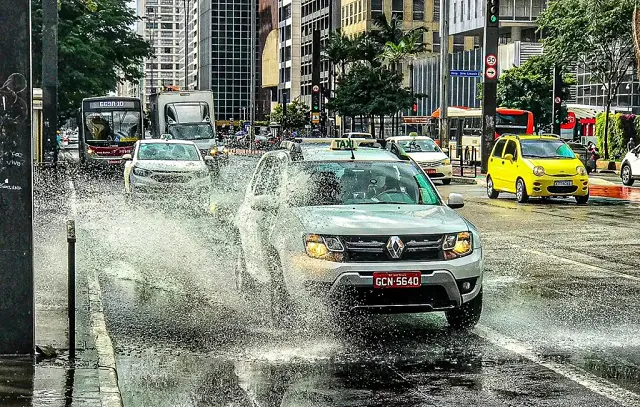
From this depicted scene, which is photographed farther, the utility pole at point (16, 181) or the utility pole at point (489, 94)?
the utility pole at point (489, 94)

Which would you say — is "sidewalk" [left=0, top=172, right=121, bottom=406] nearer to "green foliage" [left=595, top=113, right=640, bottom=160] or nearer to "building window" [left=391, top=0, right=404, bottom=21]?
"green foliage" [left=595, top=113, right=640, bottom=160]

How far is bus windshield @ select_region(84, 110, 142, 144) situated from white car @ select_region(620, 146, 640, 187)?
25.4 metres

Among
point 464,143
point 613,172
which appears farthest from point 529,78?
point 613,172

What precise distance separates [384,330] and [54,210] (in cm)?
1545

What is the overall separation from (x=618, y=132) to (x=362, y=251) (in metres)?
43.8

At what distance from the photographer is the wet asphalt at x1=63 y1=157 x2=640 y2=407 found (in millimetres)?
7527

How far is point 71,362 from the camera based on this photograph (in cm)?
813

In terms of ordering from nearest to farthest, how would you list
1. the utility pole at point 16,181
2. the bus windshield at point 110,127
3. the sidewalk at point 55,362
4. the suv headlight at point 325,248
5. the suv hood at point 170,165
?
the sidewalk at point 55,362
the utility pole at point 16,181
the suv headlight at point 325,248
the suv hood at point 170,165
the bus windshield at point 110,127

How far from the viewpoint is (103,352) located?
8492mm

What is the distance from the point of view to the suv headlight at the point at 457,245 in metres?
9.70

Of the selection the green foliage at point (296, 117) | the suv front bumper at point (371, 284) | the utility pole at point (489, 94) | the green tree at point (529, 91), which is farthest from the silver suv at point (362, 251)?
the green foliage at point (296, 117)

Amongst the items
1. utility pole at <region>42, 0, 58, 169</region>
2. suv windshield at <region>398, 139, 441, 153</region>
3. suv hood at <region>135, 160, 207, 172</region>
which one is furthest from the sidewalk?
suv windshield at <region>398, 139, 441, 153</region>

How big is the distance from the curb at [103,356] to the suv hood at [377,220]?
6.11 feet

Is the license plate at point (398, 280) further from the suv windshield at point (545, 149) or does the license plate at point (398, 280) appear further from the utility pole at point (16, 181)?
the suv windshield at point (545, 149)
